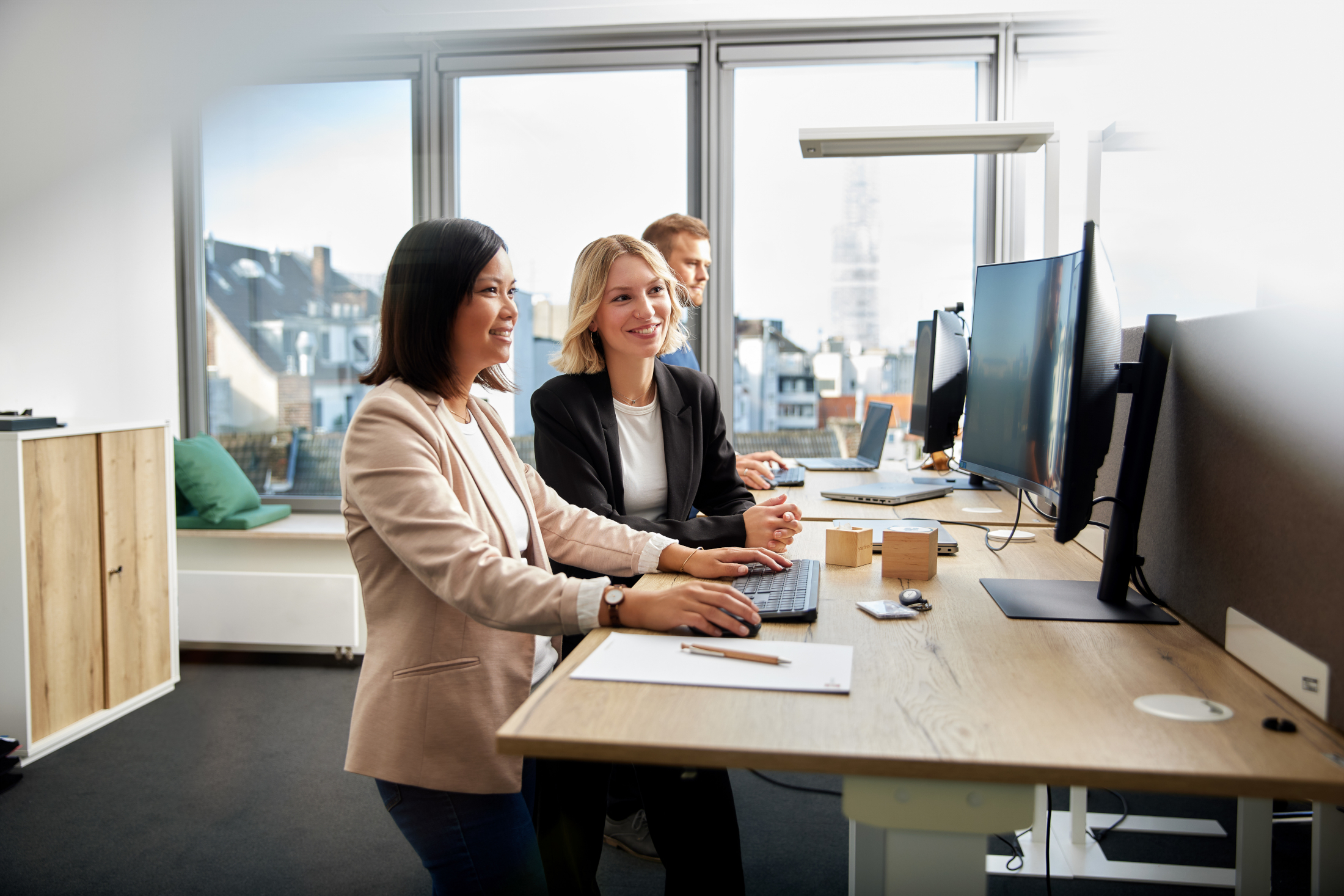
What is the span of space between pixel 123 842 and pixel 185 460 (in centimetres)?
177

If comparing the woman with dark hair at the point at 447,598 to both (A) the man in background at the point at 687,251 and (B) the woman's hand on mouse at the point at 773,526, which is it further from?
(A) the man in background at the point at 687,251

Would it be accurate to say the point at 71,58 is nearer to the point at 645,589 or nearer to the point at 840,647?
the point at 645,589

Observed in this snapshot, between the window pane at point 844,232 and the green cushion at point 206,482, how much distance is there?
2.15 meters

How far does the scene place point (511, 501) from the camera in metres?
1.44

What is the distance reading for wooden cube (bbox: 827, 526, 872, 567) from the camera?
5.06 feet

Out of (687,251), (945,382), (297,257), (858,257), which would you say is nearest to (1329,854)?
(945,382)

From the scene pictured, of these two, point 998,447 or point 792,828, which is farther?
point 792,828

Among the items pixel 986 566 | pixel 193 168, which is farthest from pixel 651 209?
pixel 986 566

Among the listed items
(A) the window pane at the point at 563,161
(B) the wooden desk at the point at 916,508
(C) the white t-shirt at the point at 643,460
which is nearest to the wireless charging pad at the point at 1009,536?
(B) the wooden desk at the point at 916,508

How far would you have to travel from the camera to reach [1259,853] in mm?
1317

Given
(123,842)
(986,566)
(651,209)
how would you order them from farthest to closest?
(651,209) → (123,842) → (986,566)

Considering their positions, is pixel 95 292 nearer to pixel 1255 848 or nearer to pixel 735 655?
pixel 735 655

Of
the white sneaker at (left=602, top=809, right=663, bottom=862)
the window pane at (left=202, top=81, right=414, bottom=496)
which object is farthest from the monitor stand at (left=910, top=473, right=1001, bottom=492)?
the window pane at (left=202, top=81, right=414, bottom=496)

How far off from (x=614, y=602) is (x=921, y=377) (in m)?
1.97
